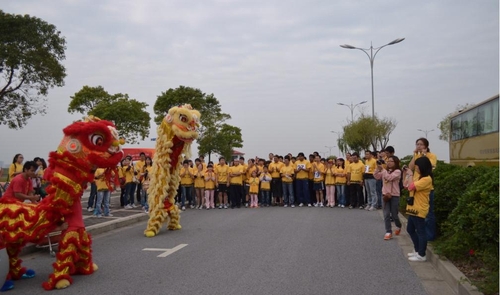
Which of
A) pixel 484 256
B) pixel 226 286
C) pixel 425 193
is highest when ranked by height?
pixel 425 193

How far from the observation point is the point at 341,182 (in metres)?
14.7

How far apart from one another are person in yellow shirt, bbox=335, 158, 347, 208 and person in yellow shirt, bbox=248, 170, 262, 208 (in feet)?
9.69

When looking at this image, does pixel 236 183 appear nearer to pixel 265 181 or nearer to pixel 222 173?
pixel 222 173

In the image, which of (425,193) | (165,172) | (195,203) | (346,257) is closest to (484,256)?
(425,193)

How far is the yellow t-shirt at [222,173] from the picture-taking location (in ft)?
50.4

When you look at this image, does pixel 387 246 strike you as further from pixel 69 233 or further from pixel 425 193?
pixel 69 233

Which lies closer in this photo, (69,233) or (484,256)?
(484,256)

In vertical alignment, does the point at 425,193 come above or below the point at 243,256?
above

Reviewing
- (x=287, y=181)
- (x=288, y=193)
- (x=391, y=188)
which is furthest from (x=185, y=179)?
(x=391, y=188)

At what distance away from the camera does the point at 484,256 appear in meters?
5.09

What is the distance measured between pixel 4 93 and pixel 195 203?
11.1 meters

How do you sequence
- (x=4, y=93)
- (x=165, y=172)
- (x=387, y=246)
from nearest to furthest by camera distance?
(x=387, y=246), (x=165, y=172), (x=4, y=93)

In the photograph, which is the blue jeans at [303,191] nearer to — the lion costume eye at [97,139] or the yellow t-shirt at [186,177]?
the yellow t-shirt at [186,177]

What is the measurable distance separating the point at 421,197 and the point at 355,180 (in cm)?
781
